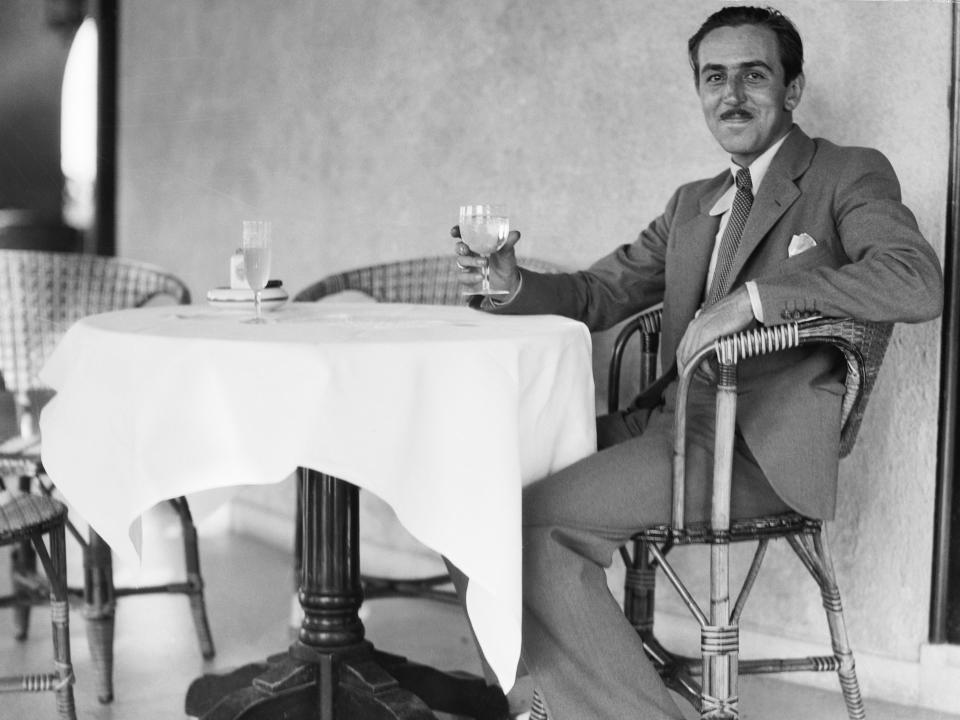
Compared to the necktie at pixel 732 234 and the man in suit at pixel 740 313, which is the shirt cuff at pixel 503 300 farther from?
the necktie at pixel 732 234

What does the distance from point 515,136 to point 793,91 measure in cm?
102

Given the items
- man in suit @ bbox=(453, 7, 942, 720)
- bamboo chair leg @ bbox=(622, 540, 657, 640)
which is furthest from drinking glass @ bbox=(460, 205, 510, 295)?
bamboo chair leg @ bbox=(622, 540, 657, 640)

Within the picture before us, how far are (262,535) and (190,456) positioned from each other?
2.39 metres

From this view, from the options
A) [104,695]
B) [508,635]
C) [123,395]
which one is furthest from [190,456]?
[104,695]

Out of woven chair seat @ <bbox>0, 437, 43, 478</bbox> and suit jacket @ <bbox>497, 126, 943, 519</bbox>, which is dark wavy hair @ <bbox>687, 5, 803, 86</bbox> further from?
woven chair seat @ <bbox>0, 437, 43, 478</bbox>

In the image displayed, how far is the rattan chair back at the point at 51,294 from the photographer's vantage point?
132 inches

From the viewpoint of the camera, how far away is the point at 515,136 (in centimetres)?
329

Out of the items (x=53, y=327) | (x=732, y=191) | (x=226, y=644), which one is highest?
(x=732, y=191)

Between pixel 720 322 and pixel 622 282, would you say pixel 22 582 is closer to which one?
pixel 622 282

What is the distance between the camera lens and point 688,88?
2.91 meters

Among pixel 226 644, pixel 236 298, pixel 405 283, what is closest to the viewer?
pixel 236 298

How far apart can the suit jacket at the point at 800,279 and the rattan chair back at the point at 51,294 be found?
1.48 m

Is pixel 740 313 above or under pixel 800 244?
under

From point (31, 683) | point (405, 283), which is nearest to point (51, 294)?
point (405, 283)
